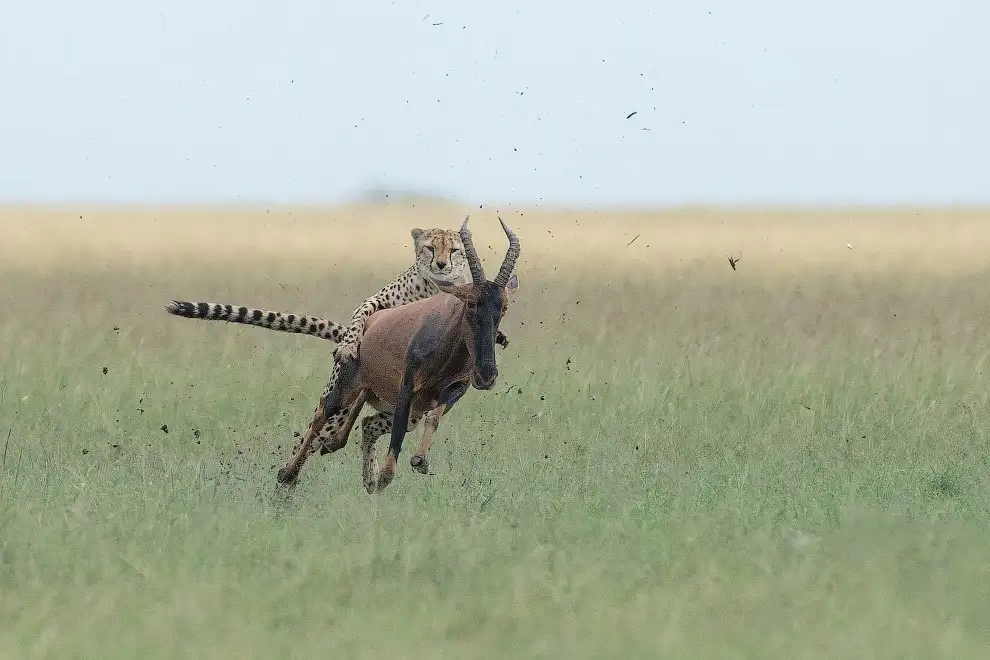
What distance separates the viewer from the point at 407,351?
9141 millimetres

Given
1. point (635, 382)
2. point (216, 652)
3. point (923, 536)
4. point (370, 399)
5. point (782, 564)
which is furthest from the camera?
point (635, 382)

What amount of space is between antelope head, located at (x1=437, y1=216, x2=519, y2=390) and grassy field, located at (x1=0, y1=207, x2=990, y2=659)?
73 cm

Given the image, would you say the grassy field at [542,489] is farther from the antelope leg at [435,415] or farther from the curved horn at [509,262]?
the curved horn at [509,262]

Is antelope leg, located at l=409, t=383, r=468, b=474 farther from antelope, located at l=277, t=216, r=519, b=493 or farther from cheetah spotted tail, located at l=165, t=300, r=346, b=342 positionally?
cheetah spotted tail, located at l=165, t=300, r=346, b=342

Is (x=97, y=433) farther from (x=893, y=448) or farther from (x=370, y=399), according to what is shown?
(x=893, y=448)

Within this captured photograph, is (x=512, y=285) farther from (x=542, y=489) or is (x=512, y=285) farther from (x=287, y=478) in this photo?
(x=287, y=478)

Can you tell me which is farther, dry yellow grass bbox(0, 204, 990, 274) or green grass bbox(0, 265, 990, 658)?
dry yellow grass bbox(0, 204, 990, 274)

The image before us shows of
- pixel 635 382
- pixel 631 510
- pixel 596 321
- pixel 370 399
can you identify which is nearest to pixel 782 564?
pixel 631 510

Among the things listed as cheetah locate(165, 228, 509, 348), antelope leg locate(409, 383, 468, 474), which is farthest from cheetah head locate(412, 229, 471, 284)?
antelope leg locate(409, 383, 468, 474)

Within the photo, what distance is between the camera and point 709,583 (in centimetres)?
646

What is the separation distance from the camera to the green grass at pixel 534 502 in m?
5.81

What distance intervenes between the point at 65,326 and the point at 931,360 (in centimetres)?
1000

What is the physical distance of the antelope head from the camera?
336 inches

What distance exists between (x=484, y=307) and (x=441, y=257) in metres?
2.01
